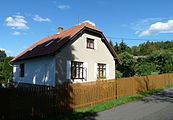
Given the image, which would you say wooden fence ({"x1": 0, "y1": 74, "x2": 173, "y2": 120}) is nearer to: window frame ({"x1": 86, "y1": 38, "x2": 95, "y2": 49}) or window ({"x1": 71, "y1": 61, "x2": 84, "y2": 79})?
window ({"x1": 71, "y1": 61, "x2": 84, "y2": 79})

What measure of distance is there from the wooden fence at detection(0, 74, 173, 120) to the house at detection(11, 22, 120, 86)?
4.03 metres

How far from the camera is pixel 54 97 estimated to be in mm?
7395

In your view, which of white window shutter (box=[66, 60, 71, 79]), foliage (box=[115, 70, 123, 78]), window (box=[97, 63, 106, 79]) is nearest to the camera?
white window shutter (box=[66, 60, 71, 79])

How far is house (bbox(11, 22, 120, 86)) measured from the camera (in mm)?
12719

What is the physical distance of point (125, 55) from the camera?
89.2 ft

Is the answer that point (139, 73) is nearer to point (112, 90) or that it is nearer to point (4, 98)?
point (112, 90)

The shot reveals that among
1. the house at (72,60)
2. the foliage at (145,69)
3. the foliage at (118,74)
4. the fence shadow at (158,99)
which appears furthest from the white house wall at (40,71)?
the foliage at (145,69)

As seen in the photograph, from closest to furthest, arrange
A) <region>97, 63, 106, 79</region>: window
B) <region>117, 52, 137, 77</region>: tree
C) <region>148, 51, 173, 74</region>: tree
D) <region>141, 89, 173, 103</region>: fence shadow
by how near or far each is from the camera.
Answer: <region>141, 89, 173, 103</region>: fence shadow
<region>97, 63, 106, 79</region>: window
<region>148, 51, 173, 74</region>: tree
<region>117, 52, 137, 77</region>: tree

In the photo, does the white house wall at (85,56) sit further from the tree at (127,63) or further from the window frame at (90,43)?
the tree at (127,63)

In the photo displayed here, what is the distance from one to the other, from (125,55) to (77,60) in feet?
49.9

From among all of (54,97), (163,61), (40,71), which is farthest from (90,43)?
(163,61)

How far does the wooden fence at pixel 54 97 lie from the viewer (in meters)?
6.01

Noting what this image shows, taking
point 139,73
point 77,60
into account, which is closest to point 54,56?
point 77,60

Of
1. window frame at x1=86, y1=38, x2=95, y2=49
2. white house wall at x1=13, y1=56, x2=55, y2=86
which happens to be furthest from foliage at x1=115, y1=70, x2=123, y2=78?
white house wall at x1=13, y1=56, x2=55, y2=86
